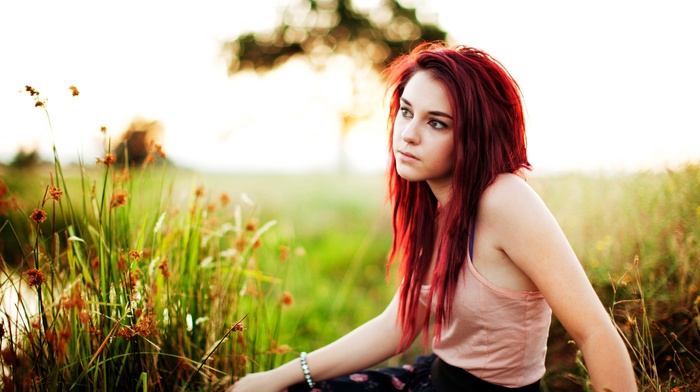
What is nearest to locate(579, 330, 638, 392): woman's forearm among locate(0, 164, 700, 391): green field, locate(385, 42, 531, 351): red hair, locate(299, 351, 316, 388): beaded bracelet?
locate(0, 164, 700, 391): green field

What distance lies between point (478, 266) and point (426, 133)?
1.54 ft

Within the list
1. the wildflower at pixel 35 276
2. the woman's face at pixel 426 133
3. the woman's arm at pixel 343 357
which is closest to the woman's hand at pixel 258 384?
the woman's arm at pixel 343 357

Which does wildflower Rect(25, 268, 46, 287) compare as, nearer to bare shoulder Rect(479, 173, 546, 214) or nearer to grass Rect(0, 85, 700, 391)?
grass Rect(0, 85, 700, 391)

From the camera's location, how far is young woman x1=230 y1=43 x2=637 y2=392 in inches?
56.2

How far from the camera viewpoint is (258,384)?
1836mm

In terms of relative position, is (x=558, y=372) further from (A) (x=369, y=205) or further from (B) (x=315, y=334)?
(A) (x=369, y=205)

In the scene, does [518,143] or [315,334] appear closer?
[518,143]

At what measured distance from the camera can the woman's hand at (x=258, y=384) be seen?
1.83 metres

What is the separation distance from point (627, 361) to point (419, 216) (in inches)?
34.8

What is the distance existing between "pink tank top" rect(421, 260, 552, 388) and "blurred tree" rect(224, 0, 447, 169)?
16.2 meters

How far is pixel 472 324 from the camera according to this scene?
1648 mm

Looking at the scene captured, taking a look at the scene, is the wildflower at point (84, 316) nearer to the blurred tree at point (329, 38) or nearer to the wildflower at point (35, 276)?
the wildflower at point (35, 276)

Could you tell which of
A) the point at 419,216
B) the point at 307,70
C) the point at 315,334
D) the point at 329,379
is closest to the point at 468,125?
the point at 419,216

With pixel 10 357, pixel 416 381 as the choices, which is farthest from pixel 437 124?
pixel 10 357
